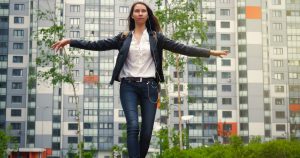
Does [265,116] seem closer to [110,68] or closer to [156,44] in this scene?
[110,68]

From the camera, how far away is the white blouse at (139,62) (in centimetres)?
577

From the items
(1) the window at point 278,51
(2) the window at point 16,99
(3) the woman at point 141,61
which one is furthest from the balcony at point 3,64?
(3) the woman at point 141,61

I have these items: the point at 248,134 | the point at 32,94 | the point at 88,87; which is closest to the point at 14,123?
the point at 32,94

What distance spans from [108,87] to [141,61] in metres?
65.4

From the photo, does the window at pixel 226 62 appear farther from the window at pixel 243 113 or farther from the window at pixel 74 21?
the window at pixel 74 21

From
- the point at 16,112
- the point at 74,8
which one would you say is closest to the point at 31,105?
the point at 16,112

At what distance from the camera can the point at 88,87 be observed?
70.8 metres

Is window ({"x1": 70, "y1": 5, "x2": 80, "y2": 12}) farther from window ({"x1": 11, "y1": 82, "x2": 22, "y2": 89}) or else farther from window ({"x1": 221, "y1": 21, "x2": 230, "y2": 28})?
window ({"x1": 221, "y1": 21, "x2": 230, "y2": 28})

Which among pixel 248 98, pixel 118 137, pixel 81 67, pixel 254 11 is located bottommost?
pixel 118 137

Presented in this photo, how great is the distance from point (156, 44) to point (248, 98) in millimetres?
66128

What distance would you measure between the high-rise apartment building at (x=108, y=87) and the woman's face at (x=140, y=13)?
62455 mm

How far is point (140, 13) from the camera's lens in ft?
19.1

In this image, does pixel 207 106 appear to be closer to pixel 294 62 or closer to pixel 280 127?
pixel 280 127

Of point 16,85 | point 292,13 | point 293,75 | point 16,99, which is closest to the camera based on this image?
point 16,99
